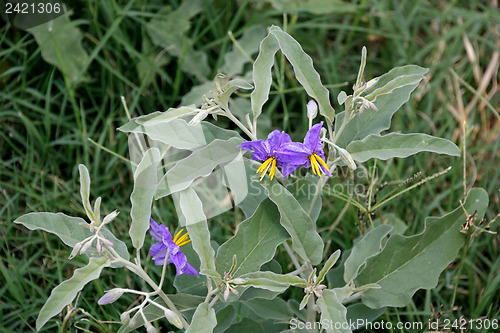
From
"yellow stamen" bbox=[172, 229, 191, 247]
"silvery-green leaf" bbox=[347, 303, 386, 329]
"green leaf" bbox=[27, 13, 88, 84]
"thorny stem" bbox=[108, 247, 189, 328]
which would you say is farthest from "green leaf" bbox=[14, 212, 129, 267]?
"green leaf" bbox=[27, 13, 88, 84]

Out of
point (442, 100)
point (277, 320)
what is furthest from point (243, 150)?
point (442, 100)

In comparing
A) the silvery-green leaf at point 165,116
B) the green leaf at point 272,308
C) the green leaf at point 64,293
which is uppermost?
the silvery-green leaf at point 165,116

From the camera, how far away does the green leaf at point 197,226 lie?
67.3 inches

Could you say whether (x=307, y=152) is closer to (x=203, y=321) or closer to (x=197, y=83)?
(x=203, y=321)

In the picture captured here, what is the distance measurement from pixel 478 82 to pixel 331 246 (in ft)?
4.45

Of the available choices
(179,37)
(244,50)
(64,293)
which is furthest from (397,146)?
(179,37)

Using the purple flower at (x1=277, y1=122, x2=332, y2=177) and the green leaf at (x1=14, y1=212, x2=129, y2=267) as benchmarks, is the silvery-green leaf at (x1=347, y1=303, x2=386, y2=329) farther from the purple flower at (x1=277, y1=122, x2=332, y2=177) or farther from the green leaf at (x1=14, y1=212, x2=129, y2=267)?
the green leaf at (x1=14, y1=212, x2=129, y2=267)

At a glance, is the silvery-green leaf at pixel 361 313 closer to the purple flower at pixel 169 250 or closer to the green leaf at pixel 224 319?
the green leaf at pixel 224 319

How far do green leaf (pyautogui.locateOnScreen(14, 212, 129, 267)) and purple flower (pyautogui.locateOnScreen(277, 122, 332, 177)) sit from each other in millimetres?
580

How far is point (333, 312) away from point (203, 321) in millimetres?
378

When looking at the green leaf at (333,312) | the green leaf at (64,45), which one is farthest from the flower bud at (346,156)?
the green leaf at (64,45)

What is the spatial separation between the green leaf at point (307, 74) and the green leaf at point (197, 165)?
0.27 meters

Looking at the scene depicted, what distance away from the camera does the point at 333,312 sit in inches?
66.7

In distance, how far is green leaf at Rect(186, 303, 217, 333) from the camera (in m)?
1.64
